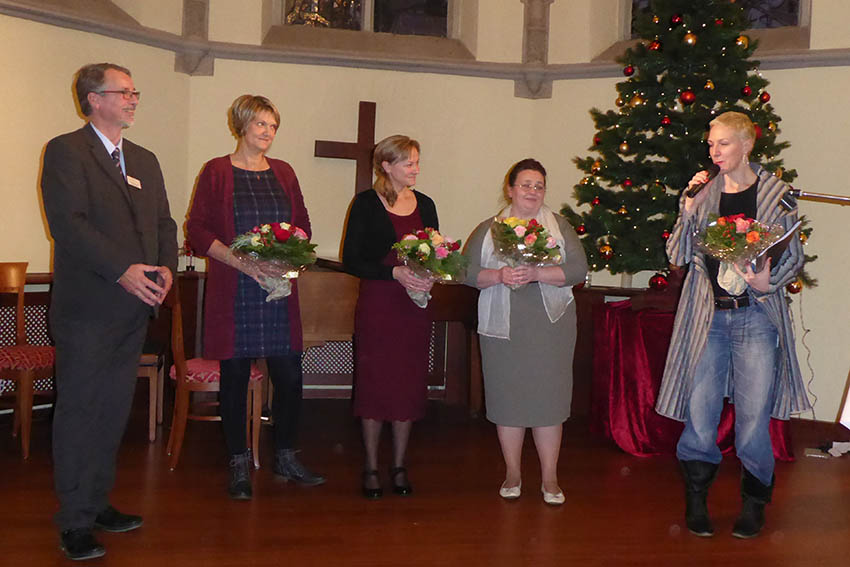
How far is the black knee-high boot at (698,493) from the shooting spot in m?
3.81

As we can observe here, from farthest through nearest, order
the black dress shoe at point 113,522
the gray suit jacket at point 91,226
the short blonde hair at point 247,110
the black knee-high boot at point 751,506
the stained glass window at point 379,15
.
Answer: the stained glass window at point 379,15 → the short blonde hair at point 247,110 → the black knee-high boot at point 751,506 → the black dress shoe at point 113,522 → the gray suit jacket at point 91,226

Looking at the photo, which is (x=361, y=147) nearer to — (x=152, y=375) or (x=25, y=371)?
(x=152, y=375)

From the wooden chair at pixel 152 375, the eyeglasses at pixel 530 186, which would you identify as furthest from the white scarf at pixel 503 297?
the wooden chair at pixel 152 375

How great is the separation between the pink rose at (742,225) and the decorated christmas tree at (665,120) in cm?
222

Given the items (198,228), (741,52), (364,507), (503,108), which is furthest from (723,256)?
A: (503,108)

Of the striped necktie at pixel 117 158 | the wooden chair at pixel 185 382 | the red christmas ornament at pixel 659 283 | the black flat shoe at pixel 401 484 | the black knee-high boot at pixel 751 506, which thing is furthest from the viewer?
the red christmas ornament at pixel 659 283

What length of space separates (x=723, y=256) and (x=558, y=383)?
1013mm

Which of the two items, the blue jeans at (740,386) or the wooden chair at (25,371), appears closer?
the blue jeans at (740,386)

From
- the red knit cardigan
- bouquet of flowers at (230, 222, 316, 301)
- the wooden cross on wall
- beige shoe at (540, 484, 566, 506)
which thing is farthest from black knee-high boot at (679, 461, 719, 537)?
the wooden cross on wall

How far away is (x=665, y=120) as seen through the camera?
18.7 feet

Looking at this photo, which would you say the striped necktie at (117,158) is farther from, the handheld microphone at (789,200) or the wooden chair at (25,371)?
the handheld microphone at (789,200)

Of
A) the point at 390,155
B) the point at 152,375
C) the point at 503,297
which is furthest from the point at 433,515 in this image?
the point at 152,375

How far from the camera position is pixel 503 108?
7.75m

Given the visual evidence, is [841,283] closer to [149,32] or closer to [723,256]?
[723,256]
